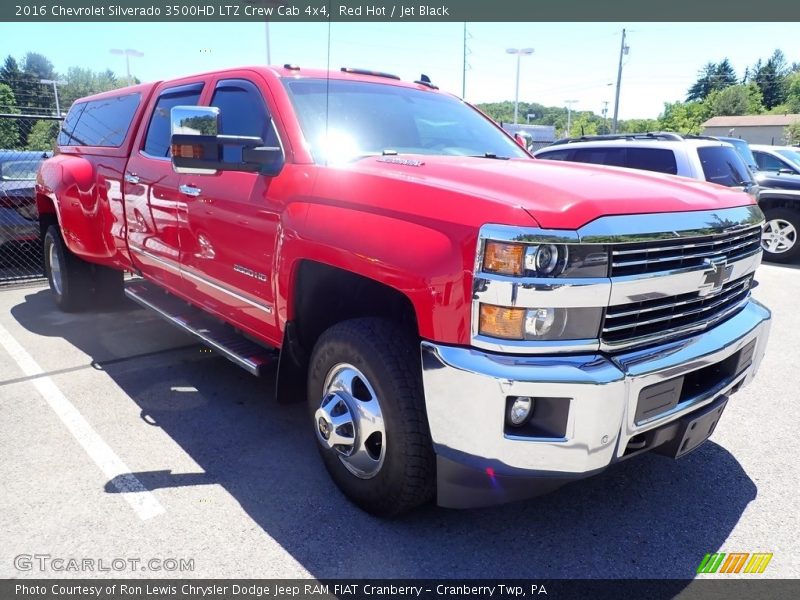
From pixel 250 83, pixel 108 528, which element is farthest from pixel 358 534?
pixel 250 83

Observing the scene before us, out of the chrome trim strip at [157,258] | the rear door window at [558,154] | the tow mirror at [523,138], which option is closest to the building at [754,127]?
the rear door window at [558,154]

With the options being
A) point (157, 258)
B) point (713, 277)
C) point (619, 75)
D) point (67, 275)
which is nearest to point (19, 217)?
point (67, 275)

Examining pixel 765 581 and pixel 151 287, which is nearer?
pixel 765 581

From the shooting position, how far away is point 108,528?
2.59 m

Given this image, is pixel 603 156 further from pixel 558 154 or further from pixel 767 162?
pixel 767 162

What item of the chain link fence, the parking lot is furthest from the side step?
the chain link fence

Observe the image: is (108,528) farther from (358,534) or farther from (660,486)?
(660,486)

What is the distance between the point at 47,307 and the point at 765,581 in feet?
22.3

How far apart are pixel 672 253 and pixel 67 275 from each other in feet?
18.6

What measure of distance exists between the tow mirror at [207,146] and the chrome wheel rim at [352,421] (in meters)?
1.12

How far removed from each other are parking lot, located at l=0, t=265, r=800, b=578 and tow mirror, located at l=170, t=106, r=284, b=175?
5.15 ft

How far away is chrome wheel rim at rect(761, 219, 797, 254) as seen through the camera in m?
9.30

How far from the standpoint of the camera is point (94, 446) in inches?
130

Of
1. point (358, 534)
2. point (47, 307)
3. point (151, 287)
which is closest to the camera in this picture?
point (358, 534)
